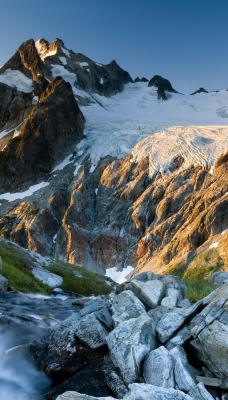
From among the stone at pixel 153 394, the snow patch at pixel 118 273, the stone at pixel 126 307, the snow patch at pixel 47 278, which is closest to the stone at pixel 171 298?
the stone at pixel 126 307

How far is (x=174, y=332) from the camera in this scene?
1566 centimetres

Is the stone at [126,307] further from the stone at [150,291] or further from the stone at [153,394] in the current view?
the stone at [153,394]

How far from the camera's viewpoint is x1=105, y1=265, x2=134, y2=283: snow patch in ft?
396

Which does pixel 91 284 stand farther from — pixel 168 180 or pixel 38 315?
pixel 168 180

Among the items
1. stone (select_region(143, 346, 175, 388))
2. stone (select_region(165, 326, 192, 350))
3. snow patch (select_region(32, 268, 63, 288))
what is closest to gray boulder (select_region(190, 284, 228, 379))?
stone (select_region(165, 326, 192, 350))

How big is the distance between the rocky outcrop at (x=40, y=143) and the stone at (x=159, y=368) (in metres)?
164

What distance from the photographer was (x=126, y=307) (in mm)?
18500

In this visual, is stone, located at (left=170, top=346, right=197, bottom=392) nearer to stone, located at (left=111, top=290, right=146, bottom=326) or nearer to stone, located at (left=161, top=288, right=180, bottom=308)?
stone, located at (left=111, top=290, right=146, bottom=326)

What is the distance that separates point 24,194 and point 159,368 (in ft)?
519

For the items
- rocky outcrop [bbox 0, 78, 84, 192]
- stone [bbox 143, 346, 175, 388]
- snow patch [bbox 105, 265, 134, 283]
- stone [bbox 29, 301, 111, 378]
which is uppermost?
stone [bbox 143, 346, 175, 388]

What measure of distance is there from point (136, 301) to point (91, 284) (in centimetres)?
3742

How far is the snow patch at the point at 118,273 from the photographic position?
120688 mm

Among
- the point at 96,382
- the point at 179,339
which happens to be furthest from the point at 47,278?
the point at 179,339

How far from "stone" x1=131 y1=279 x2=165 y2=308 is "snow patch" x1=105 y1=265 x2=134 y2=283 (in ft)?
327
